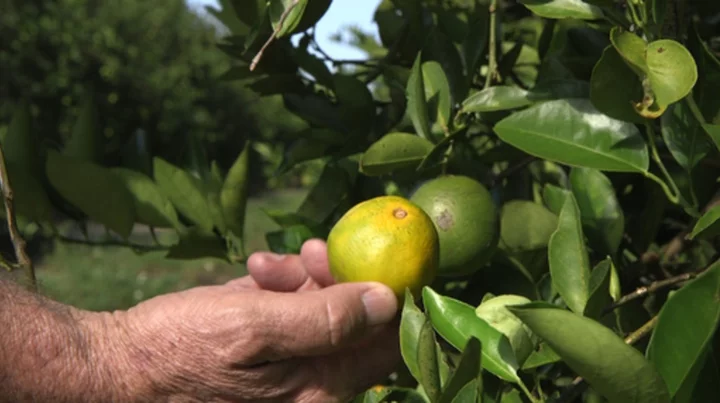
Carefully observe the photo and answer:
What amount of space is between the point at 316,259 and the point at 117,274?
5664 mm

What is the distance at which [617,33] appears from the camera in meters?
0.66

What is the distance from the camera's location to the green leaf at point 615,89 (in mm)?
697

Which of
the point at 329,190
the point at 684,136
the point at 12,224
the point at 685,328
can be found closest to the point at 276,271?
the point at 329,190

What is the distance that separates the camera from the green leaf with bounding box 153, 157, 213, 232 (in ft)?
3.78

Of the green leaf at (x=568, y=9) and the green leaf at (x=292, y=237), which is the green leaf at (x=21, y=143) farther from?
the green leaf at (x=568, y=9)

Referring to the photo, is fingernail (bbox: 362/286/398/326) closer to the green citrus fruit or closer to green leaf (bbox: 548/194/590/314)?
the green citrus fruit

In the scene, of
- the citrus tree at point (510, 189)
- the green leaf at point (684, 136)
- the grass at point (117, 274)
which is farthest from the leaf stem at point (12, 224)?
the grass at point (117, 274)

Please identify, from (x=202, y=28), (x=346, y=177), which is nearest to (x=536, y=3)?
(x=346, y=177)

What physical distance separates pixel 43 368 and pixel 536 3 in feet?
2.04

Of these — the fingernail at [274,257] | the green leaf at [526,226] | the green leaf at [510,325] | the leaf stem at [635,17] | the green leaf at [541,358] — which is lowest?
the fingernail at [274,257]

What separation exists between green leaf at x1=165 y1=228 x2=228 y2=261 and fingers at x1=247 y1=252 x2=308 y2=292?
0.07m

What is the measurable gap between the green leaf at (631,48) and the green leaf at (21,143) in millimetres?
761

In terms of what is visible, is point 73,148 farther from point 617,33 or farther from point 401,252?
point 617,33

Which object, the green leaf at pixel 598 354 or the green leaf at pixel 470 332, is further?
the green leaf at pixel 470 332
